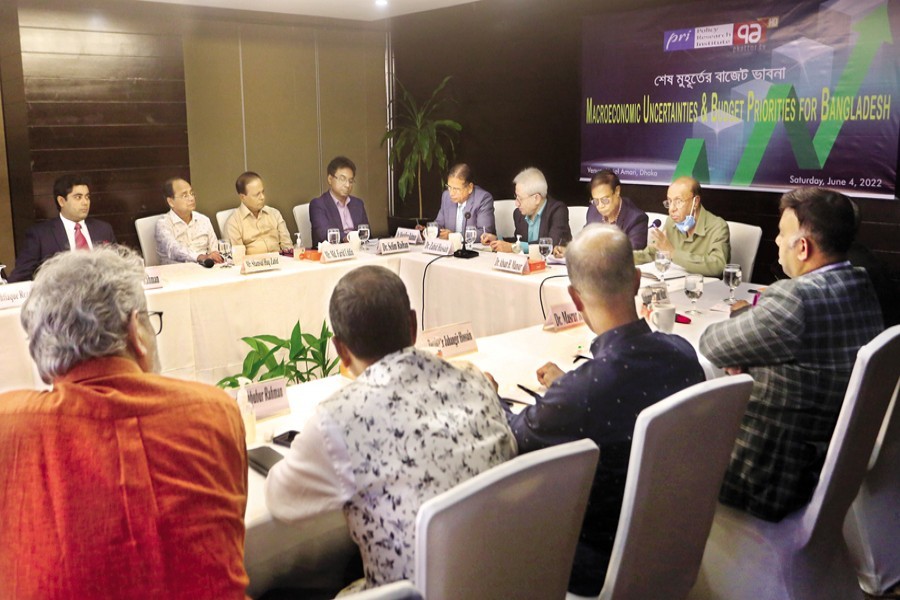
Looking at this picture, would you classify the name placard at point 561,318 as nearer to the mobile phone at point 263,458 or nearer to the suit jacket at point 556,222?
the mobile phone at point 263,458

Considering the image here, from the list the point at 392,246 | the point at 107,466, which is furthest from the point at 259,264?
the point at 107,466

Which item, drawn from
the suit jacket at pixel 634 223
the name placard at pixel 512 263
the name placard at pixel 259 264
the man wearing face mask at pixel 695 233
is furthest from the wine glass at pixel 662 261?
the name placard at pixel 259 264

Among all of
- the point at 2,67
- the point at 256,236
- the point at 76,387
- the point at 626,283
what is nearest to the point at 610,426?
the point at 626,283

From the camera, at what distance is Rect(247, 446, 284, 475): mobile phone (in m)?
1.85

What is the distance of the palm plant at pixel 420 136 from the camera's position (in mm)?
6914

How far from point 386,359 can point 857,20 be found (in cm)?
418

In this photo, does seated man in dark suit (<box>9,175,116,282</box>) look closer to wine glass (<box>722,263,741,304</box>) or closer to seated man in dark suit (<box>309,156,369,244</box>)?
seated man in dark suit (<box>309,156,369,244</box>)

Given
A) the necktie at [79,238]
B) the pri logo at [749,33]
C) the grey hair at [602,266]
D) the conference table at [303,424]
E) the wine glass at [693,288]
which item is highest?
the pri logo at [749,33]

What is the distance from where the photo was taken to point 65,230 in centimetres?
460

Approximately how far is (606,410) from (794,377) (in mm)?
704

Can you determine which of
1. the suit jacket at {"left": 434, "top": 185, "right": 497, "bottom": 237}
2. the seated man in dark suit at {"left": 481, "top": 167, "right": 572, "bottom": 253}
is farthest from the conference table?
the suit jacket at {"left": 434, "top": 185, "right": 497, "bottom": 237}

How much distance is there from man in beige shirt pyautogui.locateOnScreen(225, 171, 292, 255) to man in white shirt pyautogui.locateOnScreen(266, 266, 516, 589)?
3823 mm

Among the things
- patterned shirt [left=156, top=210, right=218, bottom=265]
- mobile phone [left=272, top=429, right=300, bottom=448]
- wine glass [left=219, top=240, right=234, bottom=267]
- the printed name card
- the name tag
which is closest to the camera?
mobile phone [left=272, top=429, right=300, bottom=448]

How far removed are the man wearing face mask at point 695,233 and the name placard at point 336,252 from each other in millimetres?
1515
